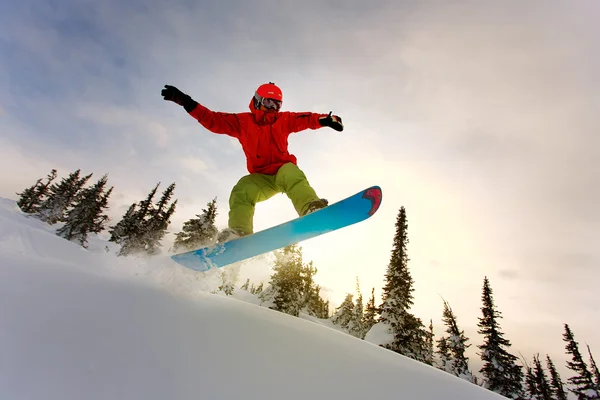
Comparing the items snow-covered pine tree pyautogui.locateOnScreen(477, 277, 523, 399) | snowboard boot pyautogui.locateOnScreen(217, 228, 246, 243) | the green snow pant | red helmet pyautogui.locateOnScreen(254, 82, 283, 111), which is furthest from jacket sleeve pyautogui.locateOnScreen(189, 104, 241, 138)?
snow-covered pine tree pyautogui.locateOnScreen(477, 277, 523, 399)

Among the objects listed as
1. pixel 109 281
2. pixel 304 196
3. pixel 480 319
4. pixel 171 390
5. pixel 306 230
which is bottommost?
pixel 171 390

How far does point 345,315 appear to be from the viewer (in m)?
41.2

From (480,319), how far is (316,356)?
27880 mm

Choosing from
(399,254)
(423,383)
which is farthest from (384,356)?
(399,254)

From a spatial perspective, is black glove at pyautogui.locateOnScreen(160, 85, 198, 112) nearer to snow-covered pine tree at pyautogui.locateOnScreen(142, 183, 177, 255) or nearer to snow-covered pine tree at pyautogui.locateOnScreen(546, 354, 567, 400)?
snow-covered pine tree at pyautogui.locateOnScreen(142, 183, 177, 255)

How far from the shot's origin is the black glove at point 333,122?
535cm

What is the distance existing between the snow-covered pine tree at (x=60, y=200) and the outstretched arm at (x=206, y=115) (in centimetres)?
4519

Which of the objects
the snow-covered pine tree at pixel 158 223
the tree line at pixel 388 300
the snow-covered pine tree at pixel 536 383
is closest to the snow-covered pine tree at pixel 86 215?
the tree line at pixel 388 300

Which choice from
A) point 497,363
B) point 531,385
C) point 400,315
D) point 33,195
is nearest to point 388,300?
point 400,315

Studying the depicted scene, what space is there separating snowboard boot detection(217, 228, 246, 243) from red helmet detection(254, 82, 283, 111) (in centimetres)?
233

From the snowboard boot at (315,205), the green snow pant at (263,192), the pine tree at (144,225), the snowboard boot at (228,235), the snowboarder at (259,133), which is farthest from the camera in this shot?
the pine tree at (144,225)

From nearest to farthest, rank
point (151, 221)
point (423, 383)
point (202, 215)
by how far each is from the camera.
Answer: point (423, 383) → point (202, 215) → point (151, 221)

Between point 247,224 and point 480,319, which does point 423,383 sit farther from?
point 480,319

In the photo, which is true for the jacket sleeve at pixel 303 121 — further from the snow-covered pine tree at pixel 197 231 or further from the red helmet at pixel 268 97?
the snow-covered pine tree at pixel 197 231
